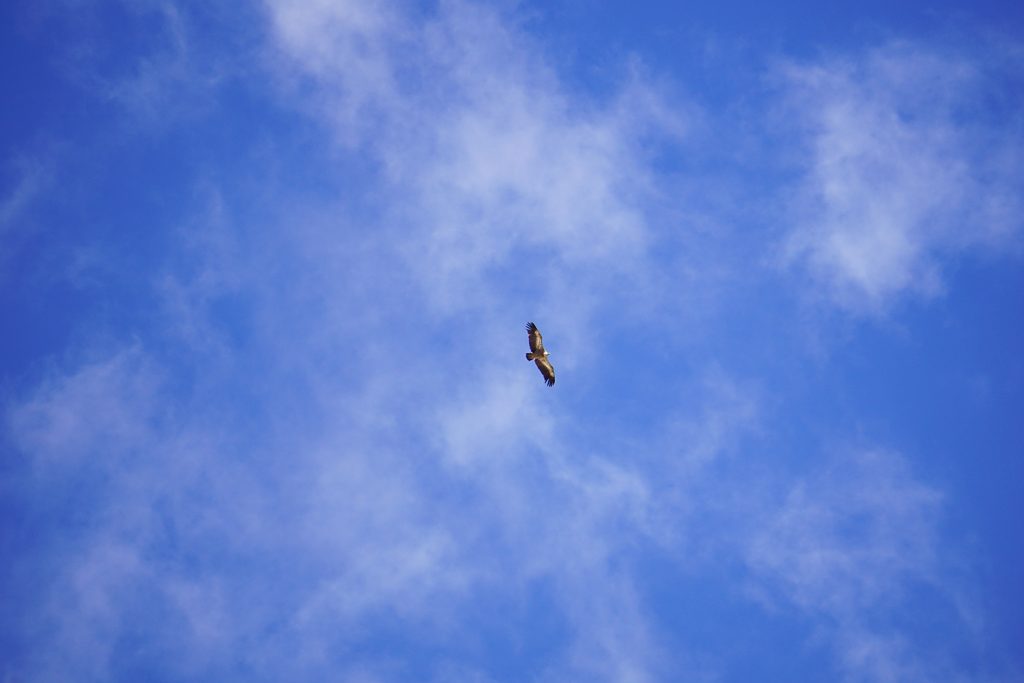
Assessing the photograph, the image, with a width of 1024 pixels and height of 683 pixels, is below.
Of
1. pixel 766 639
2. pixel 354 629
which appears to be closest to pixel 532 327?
pixel 354 629

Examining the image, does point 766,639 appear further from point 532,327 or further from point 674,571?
point 532,327

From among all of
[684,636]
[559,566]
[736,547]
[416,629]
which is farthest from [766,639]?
[416,629]

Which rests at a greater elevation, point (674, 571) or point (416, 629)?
point (674, 571)

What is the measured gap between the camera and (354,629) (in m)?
83.8

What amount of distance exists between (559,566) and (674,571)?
17362 millimetres

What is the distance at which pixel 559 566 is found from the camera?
113 m

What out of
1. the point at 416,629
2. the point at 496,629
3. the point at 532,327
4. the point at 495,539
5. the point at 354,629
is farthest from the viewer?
the point at 495,539

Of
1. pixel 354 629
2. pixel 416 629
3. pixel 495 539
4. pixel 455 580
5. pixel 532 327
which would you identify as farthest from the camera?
pixel 455 580

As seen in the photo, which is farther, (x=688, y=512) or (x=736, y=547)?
(x=688, y=512)

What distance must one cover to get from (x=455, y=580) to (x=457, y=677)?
35.0 meters

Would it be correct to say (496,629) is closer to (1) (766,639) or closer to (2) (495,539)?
(2) (495,539)

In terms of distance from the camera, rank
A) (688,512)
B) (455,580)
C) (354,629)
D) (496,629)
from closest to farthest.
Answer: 1. (354,629)
2. (496,629)
3. (455,580)
4. (688,512)

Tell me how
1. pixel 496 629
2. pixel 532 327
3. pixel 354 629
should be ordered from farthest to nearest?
pixel 496 629 → pixel 354 629 → pixel 532 327

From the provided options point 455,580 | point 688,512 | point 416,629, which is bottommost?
point 416,629
